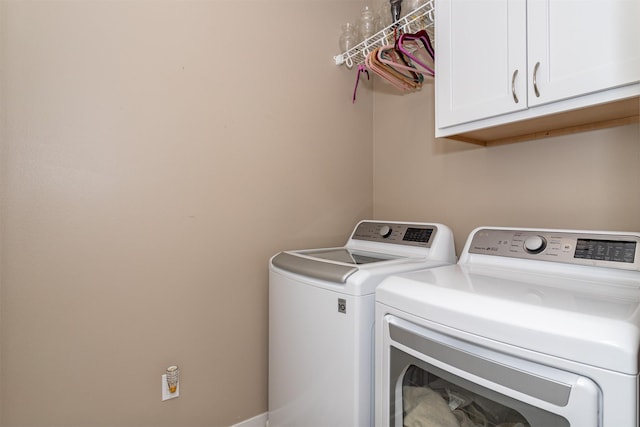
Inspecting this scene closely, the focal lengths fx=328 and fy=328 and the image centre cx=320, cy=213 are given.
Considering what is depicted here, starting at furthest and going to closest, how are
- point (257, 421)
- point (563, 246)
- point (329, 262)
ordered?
point (257, 421) → point (329, 262) → point (563, 246)

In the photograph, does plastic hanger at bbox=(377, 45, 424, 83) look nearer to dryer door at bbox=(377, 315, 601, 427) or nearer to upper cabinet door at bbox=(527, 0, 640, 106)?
upper cabinet door at bbox=(527, 0, 640, 106)

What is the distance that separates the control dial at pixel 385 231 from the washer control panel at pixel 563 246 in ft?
1.35

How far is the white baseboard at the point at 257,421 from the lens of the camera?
160 cm

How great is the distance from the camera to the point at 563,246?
1108 millimetres

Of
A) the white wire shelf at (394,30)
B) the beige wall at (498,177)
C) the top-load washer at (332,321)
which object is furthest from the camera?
the white wire shelf at (394,30)

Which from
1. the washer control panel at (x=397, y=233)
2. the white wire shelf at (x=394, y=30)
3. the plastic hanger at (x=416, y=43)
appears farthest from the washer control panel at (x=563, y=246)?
the white wire shelf at (x=394, y=30)

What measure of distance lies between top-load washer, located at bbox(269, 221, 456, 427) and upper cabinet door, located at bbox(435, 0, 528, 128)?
54cm

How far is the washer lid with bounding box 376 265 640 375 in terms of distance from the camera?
614mm

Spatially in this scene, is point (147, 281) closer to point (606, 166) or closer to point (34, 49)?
point (34, 49)

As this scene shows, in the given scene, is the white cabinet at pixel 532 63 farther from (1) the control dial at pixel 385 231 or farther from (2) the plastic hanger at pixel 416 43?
(1) the control dial at pixel 385 231

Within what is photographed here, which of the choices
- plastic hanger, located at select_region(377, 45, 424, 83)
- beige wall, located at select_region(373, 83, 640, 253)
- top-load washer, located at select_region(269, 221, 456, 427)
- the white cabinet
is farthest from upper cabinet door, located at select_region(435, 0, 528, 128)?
top-load washer, located at select_region(269, 221, 456, 427)

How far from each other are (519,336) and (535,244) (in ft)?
1.94

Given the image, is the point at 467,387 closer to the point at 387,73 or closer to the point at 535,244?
the point at 535,244

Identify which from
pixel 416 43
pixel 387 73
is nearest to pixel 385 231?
pixel 387 73
